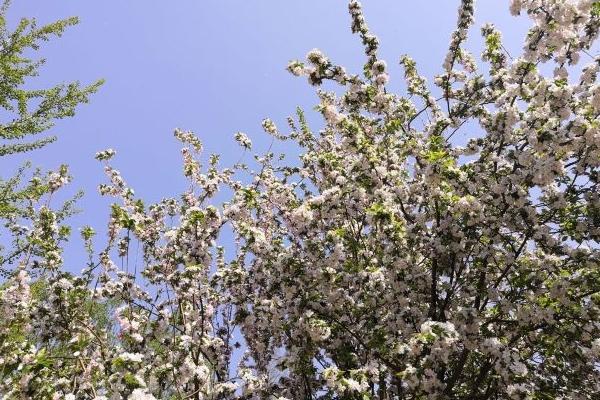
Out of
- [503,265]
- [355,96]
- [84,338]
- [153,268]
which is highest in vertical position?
[355,96]

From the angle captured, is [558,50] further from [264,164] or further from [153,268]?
[153,268]

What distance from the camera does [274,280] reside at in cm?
828

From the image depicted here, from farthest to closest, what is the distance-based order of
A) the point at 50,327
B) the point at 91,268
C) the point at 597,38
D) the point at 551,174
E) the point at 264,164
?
the point at 264,164, the point at 91,268, the point at 50,327, the point at 597,38, the point at 551,174

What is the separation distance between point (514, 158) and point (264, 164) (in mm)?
6780

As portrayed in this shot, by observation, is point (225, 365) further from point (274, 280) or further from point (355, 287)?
point (355, 287)

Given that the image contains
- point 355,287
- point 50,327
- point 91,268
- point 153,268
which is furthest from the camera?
point 153,268

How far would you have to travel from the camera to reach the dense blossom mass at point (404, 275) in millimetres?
6625

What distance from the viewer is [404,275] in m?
7.62

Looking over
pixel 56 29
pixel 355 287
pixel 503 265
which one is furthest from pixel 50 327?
pixel 56 29

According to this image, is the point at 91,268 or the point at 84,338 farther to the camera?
the point at 91,268

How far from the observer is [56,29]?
12.6 metres

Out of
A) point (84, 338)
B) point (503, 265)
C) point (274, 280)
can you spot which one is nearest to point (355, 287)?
point (274, 280)

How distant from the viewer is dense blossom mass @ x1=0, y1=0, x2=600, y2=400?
662cm

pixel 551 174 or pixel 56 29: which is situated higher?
pixel 56 29
